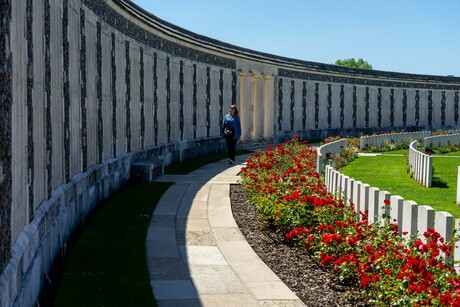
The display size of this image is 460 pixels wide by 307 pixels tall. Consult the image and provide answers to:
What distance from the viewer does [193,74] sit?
91.8ft

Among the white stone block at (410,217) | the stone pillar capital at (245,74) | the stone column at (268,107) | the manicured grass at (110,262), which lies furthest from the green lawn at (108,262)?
the stone column at (268,107)

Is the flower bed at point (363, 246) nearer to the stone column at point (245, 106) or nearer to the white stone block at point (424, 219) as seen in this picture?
the white stone block at point (424, 219)

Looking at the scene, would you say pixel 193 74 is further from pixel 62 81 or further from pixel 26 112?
pixel 26 112

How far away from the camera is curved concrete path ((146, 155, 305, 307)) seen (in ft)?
24.9

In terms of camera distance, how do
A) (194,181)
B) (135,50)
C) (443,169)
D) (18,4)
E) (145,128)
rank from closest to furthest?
(18,4), (194,181), (135,50), (145,128), (443,169)

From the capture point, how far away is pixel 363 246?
28.8 feet

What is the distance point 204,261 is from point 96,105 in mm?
5923

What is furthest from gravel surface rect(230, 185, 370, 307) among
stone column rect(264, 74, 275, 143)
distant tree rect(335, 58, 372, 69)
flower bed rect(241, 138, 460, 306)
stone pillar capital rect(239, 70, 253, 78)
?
distant tree rect(335, 58, 372, 69)

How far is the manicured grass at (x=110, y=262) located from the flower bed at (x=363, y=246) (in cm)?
210

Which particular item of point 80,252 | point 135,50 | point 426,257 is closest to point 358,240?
point 426,257

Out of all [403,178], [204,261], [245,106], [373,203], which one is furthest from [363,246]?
[245,106]

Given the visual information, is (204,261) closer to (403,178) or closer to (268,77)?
(403,178)

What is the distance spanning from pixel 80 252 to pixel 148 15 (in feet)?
46.0

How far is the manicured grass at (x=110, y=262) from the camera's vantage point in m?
7.41
